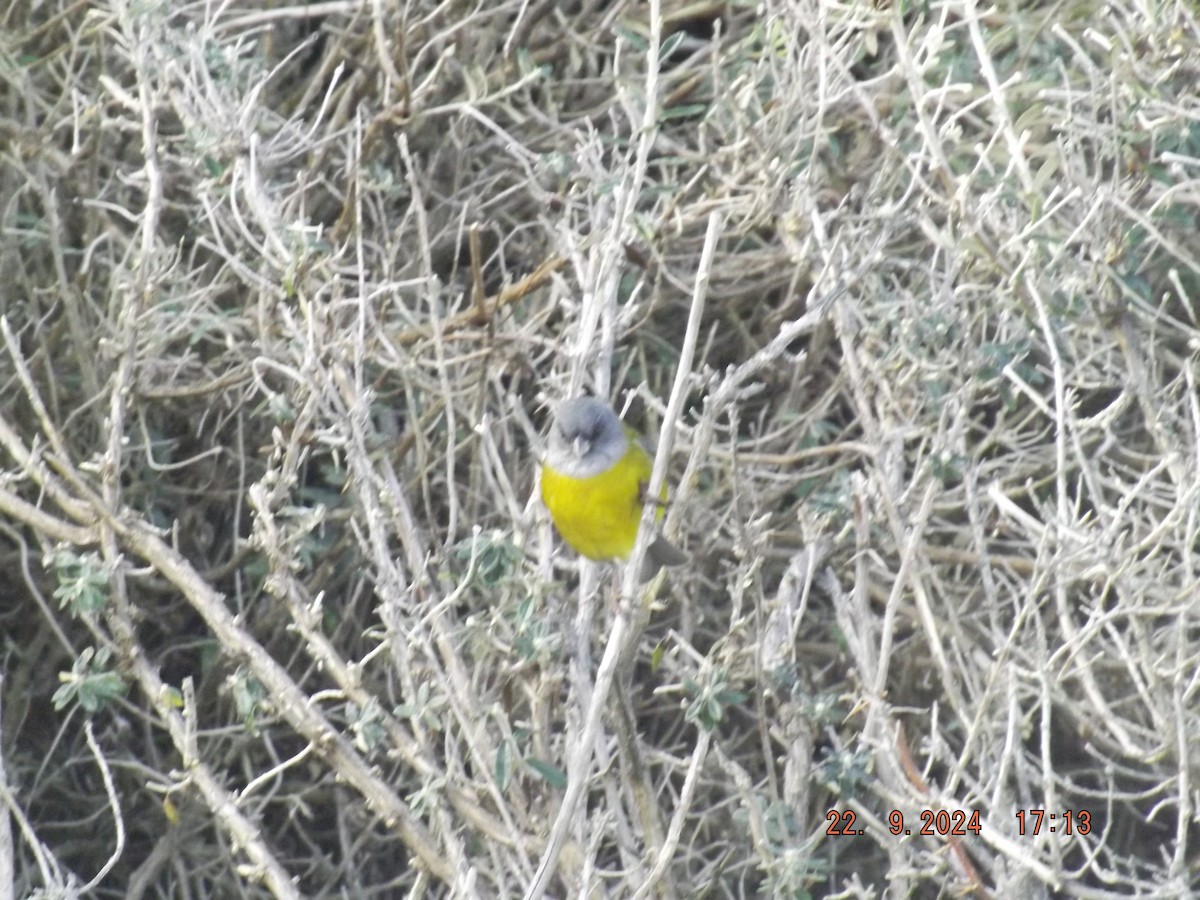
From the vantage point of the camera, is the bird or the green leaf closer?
the green leaf

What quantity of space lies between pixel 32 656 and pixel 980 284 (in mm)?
2649

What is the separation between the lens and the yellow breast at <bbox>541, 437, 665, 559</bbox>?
3.81 metres

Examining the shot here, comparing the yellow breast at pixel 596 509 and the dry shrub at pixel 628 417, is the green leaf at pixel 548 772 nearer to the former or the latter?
the dry shrub at pixel 628 417

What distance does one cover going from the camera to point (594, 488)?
151 inches

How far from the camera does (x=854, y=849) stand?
4223 mm

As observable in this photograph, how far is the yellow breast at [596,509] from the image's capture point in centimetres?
381

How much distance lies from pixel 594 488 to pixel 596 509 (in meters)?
0.05

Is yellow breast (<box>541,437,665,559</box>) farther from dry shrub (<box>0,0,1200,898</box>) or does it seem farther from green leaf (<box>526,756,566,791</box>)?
green leaf (<box>526,756,566,791</box>)

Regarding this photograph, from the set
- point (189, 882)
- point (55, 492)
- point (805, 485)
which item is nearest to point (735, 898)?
point (805, 485)

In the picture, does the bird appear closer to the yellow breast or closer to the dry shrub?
the yellow breast

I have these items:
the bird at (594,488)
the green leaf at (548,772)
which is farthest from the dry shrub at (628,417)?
the bird at (594,488)

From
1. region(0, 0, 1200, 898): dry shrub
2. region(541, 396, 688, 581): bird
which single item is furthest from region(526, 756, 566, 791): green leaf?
region(541, 396, 688, 581): bird

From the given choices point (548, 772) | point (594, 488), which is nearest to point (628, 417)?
point (594, 488)

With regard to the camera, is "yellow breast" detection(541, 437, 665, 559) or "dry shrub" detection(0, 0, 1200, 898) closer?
"dry shrub" detection(0, 0, 1200, 898)
